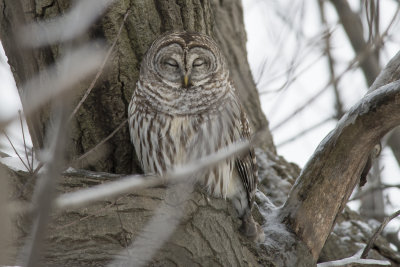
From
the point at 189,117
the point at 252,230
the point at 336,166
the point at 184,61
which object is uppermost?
the point at 184,61

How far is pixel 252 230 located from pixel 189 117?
0.93 meters

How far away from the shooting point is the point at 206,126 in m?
3.99

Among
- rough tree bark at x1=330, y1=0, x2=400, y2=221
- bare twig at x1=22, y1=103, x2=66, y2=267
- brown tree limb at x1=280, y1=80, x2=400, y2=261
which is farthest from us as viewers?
rough tree bark at x1=330, y1=0, x2=400, y2=221

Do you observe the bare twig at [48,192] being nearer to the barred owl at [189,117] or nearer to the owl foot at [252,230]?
the owl foot at [252,230]

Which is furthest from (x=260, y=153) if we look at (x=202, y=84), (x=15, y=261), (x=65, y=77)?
(x=65, y=77)

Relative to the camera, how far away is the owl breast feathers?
13.0 feet

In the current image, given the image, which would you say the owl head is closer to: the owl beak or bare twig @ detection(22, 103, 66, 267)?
the owl beak

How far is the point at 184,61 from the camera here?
420 centimetres

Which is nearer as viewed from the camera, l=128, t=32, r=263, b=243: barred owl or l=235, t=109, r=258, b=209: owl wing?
l=128, t=32, r=263, b=243: barred owl

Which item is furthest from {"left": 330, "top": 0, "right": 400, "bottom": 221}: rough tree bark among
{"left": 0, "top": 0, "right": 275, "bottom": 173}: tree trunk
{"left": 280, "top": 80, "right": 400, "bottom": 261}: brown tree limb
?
{"left": 0, "top": 0, "right": 275, "bottom": 173}: tree trunk

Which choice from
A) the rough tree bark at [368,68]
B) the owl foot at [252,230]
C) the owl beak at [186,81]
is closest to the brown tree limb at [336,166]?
the owl foot at [252,230]

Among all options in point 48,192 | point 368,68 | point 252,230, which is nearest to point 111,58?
point 252,230

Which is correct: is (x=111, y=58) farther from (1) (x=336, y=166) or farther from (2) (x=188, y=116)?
(1) (x=336, y=166)

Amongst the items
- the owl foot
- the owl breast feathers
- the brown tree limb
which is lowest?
the owl foot
